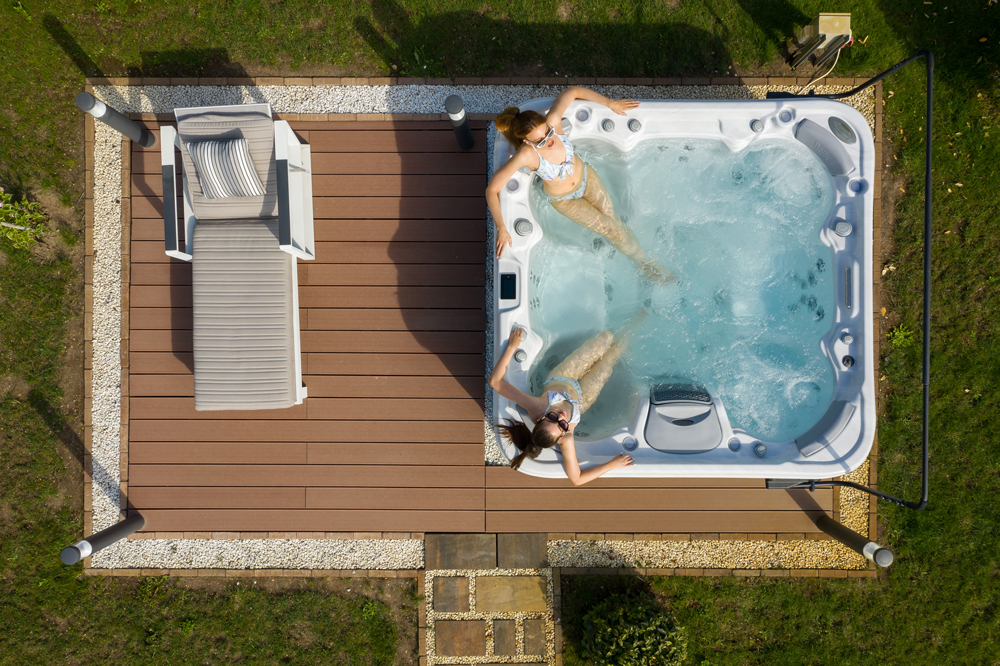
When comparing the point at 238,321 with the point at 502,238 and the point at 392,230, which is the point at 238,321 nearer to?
the point at 392,230

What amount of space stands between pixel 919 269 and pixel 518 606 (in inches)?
136

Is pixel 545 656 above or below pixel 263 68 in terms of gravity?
below

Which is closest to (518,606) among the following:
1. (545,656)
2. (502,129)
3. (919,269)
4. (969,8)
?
(545,656)

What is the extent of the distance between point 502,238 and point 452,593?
2.31 meters

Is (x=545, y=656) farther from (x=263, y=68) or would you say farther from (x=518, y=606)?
(x=263, y=68)

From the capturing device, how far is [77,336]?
3238 mm

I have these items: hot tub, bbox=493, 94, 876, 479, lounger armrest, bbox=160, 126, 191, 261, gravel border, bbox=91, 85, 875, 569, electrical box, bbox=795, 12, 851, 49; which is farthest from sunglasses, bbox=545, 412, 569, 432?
electrical box, bbox=795, 12, 851, 49

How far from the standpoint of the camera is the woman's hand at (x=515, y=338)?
2645 mm

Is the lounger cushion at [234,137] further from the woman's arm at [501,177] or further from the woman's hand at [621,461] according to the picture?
the woman's hand at [621,461]

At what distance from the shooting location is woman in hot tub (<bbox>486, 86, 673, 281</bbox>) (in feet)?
6.74

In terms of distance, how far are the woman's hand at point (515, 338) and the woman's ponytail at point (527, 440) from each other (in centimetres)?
44

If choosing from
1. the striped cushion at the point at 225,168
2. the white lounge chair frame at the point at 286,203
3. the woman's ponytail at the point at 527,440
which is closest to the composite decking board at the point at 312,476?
the white lounge chair frame at the point at 286,203

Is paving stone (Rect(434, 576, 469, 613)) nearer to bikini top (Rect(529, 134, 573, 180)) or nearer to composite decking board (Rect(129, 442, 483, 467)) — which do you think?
composite decking board (Rect(129, 442, 483, 467))

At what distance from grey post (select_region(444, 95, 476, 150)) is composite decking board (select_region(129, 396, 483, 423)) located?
1.64 metres
